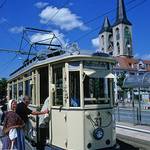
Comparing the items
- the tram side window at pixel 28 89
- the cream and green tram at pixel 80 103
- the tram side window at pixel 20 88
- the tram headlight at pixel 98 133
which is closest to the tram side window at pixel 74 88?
the cream and green tram at pixel 80 103

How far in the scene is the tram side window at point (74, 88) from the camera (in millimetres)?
9273

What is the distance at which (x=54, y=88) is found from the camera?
10016 millimetres

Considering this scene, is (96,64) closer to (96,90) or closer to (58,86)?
(96,90)

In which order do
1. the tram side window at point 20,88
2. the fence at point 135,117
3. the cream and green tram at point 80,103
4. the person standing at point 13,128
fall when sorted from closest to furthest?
the person standing at point 13,128
the cream and green tram at point 80,103
the tram side window at point 20,88
the fence at point 135,117

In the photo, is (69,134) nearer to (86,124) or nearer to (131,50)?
(86,124)

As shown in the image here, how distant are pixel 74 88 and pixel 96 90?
601 mm

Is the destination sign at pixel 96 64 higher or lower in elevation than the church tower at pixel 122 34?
lower

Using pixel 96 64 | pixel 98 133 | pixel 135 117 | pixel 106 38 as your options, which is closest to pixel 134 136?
pixel 135 117

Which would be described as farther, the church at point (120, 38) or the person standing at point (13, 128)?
the church at point (120, 38)

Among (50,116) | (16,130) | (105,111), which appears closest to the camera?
(16,130)

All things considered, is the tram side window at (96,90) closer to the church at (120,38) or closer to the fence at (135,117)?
the fence at (135,117)

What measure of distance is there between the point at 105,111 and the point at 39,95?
8.23 ft

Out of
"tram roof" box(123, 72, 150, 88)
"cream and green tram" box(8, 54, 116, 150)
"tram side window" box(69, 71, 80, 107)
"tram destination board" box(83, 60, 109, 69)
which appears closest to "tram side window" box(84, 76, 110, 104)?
"cream and green tram" box(8, 54, 116, 150)

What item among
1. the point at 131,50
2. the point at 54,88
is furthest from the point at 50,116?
the point at 131,50
